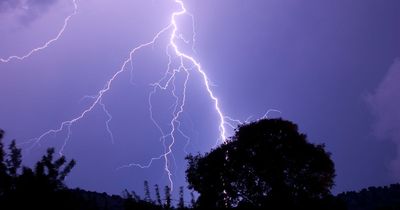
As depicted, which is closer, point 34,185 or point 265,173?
point 34,185

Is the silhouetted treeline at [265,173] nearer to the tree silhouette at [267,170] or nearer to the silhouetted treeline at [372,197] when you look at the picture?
the tree silhouette at [267,170]

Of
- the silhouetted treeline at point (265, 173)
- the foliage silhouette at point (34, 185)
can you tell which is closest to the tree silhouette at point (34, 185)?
the foliage silhouette at point (34, 185)

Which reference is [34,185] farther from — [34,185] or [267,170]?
[267,170]

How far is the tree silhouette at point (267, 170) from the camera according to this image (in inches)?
1022

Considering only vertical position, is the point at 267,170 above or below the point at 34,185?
above

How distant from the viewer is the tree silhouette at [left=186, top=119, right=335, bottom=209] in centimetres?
2597

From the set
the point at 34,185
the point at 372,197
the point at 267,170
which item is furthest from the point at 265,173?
the point at 372,197

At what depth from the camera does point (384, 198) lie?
58.2m

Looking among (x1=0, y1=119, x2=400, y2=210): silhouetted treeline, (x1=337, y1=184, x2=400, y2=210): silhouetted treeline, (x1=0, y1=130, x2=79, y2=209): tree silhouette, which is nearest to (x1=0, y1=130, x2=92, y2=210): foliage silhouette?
(x1=0, y1=130, x2=79, y2=209): tree silhouette

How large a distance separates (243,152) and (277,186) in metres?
3.10

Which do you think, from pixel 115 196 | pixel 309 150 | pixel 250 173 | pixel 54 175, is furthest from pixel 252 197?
pixel 115 196

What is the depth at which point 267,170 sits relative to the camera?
86.8 feet

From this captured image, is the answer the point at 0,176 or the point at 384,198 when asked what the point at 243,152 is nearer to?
the point at 0,176

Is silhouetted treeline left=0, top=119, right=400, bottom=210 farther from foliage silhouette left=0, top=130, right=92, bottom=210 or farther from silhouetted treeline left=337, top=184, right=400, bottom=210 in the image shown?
silhouetted treeline left=337, top=184, right=400, bottom=210
